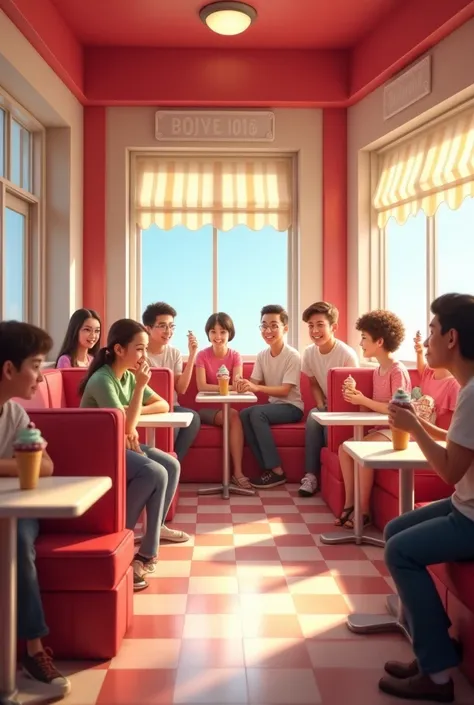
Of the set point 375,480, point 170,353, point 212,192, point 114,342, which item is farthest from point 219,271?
point 114,342

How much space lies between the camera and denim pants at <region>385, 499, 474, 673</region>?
7.01ft

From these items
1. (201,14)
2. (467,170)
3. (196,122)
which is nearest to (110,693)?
(467,170)

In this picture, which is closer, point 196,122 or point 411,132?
point 411,132

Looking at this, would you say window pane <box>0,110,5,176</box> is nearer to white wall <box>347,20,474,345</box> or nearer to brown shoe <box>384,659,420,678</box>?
white wall <box>347,20,474,345</box>

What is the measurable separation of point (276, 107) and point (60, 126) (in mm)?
1947

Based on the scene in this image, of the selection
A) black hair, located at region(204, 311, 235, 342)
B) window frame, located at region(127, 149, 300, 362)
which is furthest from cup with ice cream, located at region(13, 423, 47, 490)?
window frame, located at region(127, 149, 300, 362)

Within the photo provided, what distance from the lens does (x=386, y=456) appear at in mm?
2529

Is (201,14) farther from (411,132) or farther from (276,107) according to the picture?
(411,132)

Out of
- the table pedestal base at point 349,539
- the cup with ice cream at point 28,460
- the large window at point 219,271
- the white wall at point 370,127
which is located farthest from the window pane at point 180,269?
the cup with ice cream at point 28,460

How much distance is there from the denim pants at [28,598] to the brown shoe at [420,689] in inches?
44.9

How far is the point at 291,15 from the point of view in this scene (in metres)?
5.37

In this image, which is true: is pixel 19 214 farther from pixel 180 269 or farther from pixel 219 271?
pixel 219 271

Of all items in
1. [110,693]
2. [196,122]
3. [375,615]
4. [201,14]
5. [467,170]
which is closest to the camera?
[110,693]

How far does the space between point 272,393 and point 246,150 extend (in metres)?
2.46
